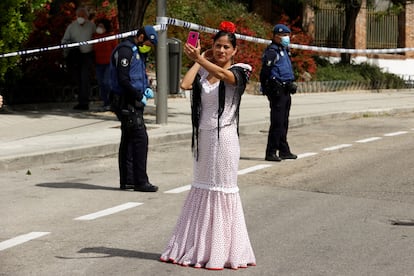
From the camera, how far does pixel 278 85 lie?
14.9 metres

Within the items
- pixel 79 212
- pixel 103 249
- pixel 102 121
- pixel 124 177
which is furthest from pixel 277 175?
pixel 102 121

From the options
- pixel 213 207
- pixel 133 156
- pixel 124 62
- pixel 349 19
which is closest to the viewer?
pixel 213 207

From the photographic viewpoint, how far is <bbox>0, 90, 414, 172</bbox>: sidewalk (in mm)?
15008

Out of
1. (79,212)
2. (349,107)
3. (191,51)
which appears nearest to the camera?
(191,51)

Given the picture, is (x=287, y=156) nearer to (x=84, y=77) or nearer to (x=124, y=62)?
(x=124, y=62)

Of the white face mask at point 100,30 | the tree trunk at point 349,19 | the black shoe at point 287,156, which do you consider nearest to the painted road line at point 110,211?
the black shoe at point 287,156

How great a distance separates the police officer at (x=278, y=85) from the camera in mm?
14758

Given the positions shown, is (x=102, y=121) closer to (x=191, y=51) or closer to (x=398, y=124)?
(x=398, y=124)

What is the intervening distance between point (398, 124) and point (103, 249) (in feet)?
43.7

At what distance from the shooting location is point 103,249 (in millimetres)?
8828

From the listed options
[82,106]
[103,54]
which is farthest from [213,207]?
[82,106]

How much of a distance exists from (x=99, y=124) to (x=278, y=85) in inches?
193

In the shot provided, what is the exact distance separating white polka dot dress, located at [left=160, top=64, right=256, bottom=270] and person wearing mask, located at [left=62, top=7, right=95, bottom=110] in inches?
500

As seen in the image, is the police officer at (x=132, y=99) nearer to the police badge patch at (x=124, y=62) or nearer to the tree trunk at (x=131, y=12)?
the police badge patch at (x=124, y=62)
